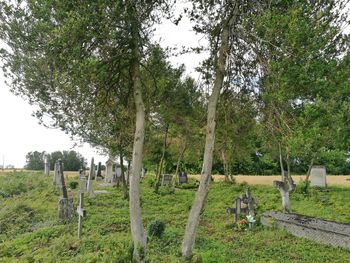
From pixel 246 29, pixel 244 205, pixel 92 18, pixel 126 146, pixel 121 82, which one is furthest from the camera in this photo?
pixel 126 146

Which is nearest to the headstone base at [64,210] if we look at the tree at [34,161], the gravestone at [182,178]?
the gravestone at [182,178]

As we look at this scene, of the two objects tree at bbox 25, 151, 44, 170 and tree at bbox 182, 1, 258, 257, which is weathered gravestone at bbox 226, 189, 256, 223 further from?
tree at bbox 25, 151, 44, 170

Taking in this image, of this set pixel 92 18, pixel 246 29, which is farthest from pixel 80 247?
pixel 246 29

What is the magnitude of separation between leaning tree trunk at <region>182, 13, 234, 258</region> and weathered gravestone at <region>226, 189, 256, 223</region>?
4.16 m

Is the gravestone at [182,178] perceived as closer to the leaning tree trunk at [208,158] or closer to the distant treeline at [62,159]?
the leaning tree trunk at [208,158]

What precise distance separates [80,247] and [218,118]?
14.4 feet

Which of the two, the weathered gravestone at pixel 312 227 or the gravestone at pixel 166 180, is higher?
the gravestone at pixel 166 180

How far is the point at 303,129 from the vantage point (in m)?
5.61

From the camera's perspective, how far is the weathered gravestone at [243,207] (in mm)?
10969

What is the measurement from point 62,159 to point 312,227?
39.4 meters

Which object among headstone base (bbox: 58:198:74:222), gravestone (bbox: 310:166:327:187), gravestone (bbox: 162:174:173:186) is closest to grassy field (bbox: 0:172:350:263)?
headstone base (bbox: 58:198:74:222)

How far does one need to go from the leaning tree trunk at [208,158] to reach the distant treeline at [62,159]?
131 feet

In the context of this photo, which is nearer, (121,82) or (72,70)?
(72,70)

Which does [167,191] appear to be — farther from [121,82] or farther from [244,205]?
[121,82]
